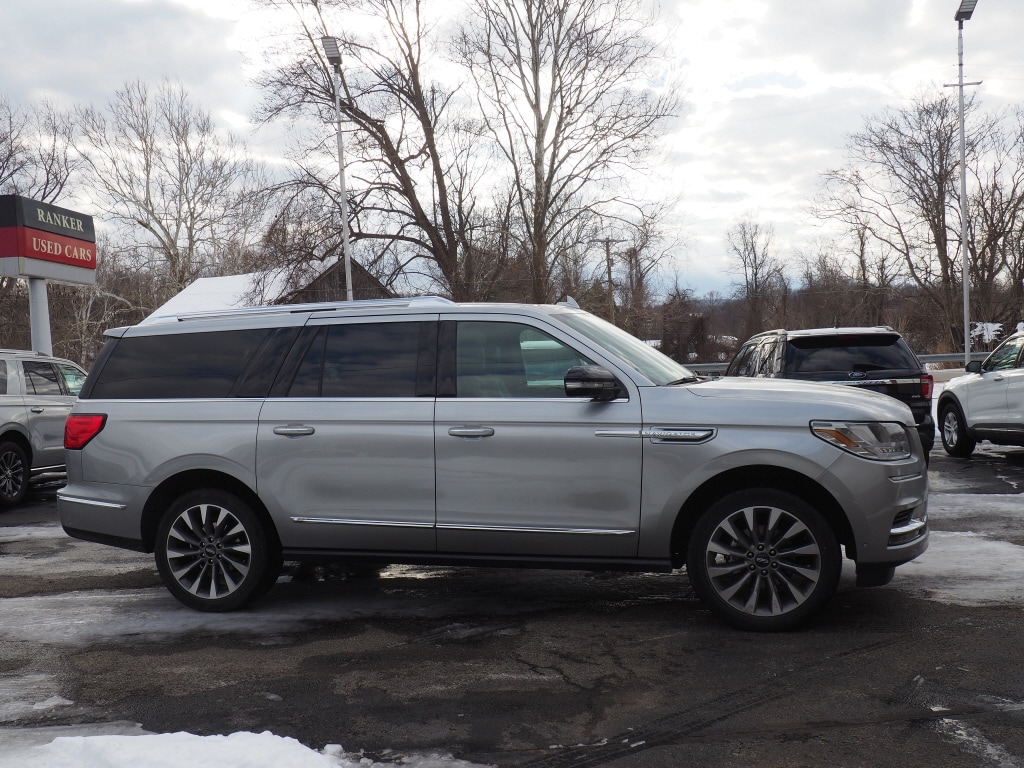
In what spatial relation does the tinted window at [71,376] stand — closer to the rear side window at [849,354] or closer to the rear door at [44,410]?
the rear door at [44,410]

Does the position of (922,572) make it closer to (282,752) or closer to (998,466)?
(282,752)

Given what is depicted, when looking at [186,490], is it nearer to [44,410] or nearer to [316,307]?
[316,307]

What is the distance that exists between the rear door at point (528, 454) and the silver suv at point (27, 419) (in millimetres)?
7793

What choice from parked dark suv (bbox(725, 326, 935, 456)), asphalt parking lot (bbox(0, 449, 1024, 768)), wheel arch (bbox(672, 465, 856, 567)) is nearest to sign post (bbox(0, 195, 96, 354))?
asphalt parking lot (bbox(0, 449, 1024, 768))

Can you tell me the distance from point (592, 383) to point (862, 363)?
558 cm

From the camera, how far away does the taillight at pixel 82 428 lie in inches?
227

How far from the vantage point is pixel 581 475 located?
4867mm

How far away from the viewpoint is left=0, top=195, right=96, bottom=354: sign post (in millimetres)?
17672

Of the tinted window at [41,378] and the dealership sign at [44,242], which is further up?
the dealership sign at [44,242]

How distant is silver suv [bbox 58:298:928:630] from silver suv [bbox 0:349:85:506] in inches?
216

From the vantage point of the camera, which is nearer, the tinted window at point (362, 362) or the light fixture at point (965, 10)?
the tinted window at point (362, 362)

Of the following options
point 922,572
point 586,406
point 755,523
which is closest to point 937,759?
point 755,523

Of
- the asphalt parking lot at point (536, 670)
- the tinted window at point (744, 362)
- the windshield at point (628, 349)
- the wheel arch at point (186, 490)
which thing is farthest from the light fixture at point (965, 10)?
the wheel arch at point (186, 490)

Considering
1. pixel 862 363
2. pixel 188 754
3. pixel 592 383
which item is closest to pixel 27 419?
pixel 592 383
